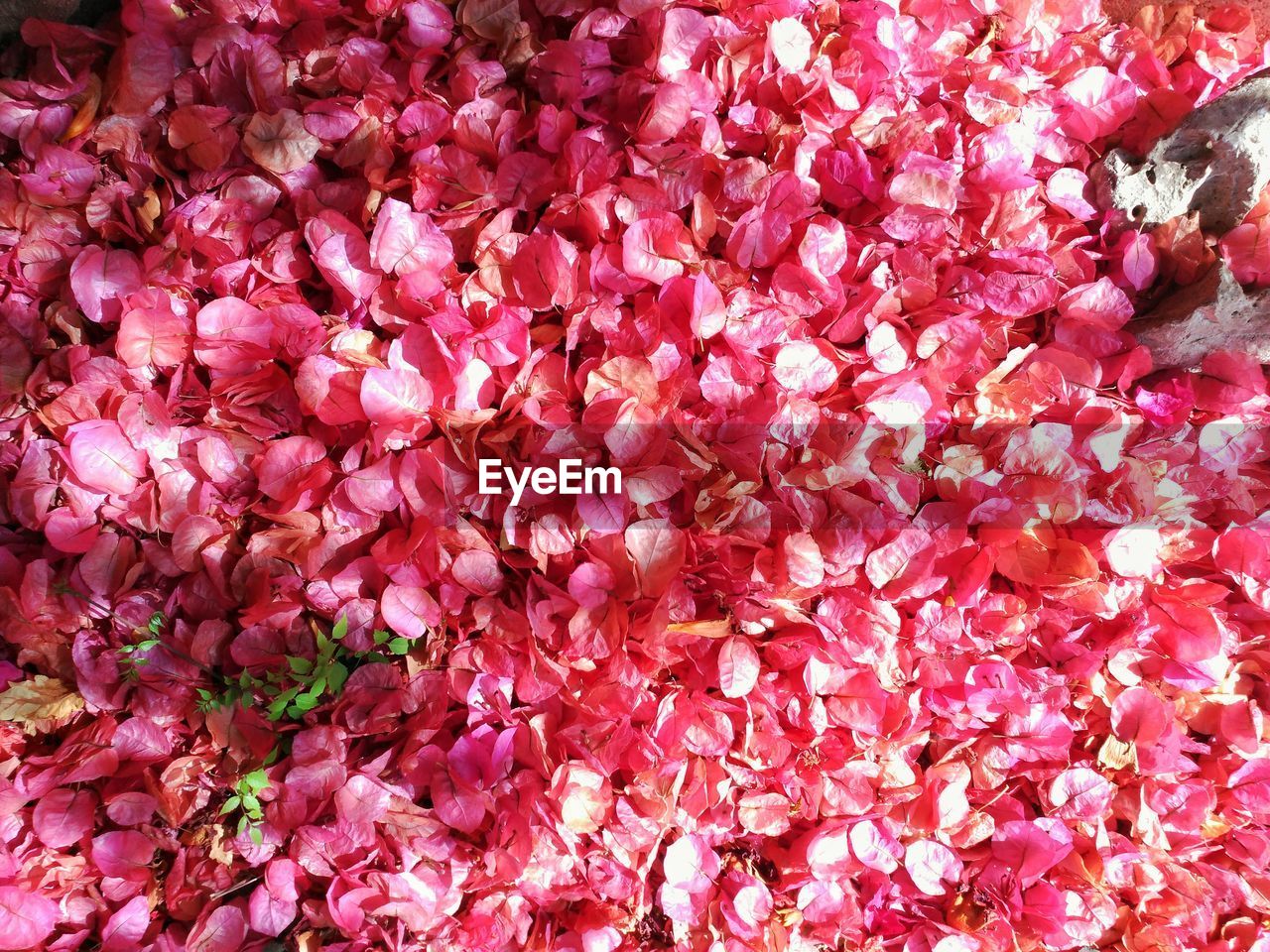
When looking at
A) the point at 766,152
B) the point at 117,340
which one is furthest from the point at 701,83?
the point at 117,340

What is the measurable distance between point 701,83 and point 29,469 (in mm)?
912

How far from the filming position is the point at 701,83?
3.48 ft

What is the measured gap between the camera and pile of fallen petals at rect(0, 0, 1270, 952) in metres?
0.96

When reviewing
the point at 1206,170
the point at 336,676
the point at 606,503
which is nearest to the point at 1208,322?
the point at 1206,170

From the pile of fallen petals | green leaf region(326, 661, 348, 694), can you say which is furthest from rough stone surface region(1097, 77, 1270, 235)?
green leaf region(326, 661, 348, 694)

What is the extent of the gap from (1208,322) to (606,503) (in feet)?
2.51

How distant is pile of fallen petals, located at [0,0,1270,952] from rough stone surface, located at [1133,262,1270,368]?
0.03 meters

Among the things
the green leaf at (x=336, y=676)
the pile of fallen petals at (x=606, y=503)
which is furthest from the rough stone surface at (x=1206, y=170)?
the green leaf at (x=336, y=676)

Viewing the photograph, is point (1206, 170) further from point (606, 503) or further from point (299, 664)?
point (299, 664)

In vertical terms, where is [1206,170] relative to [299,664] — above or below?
above

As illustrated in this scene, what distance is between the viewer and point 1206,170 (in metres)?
1.08

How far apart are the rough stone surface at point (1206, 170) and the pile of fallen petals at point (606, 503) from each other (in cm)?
4

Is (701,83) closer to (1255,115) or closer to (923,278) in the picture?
(923,278)

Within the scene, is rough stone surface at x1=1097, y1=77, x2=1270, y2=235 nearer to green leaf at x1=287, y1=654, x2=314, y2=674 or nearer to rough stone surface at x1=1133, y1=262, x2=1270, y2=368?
rough stone surface at x1=1133, y1=262, x2=1270, y2=368
